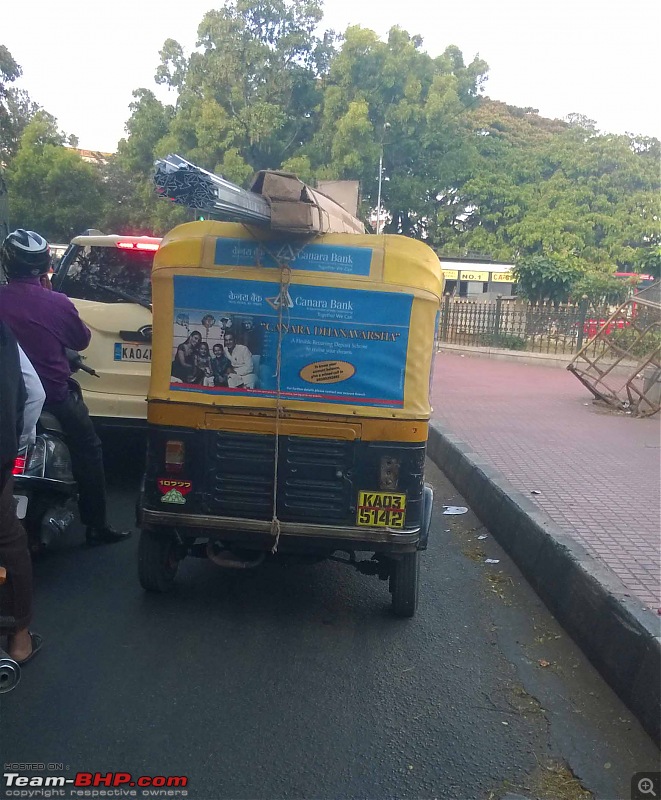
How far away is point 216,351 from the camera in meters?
4.08

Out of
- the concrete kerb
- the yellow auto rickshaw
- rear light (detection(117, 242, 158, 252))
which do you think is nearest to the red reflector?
the yellow auto rickshaw

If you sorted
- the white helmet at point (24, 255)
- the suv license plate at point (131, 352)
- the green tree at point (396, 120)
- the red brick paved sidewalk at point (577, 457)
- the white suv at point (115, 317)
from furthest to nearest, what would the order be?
the green tree at point (396, 120) → the suv license plate at point (131, 352) → the white suv at point (115, 317) → the red brick paved sidewalk at point (577, 457) → the white helmet at point (24, 255)

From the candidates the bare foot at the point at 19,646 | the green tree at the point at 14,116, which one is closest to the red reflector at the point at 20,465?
the bare foot at the point at 19,646

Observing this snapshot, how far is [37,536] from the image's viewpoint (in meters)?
4.55

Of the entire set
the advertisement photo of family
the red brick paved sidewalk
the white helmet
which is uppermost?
the white helmet

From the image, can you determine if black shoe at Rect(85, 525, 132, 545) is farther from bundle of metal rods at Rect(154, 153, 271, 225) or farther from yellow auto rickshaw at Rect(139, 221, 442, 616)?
bundle of metal rods at Rect(154, 153, 271, 225)

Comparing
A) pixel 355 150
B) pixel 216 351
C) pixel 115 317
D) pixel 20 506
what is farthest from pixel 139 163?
pixel 20 506

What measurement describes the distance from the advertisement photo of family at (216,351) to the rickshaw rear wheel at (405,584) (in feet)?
4.23

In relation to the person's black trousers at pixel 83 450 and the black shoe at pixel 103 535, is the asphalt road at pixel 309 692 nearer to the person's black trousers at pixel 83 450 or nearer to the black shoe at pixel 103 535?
the black shoe at pixel 103 535

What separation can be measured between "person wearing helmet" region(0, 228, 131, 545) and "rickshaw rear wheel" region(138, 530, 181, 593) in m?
0.89

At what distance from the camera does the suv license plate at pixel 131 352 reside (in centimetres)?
621

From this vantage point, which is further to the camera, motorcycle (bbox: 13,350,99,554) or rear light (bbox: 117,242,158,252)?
rear light (bbox: 117,242,158,252)

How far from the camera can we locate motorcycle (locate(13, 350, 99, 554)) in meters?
4.33

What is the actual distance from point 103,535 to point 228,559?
1.40 m
